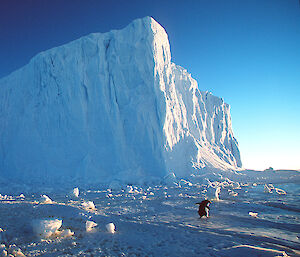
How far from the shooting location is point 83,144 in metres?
20.6

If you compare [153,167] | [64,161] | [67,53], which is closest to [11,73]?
[67,53]

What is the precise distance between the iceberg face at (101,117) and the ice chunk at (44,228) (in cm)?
1317

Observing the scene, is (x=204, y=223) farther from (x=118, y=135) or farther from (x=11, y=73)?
(x=11, y=73)

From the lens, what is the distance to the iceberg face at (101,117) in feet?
64.6

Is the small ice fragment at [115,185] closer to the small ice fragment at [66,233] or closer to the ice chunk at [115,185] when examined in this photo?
the ice chunk at [115,185]

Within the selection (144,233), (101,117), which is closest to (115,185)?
(101,117)

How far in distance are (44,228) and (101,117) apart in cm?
1679

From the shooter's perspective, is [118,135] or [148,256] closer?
[148,256]

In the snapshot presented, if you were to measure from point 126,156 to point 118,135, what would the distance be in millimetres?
2190

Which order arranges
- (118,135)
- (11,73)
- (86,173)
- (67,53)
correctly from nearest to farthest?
1. (86,173)
2. (118,135)
3. (67,53)
4. (11,73)

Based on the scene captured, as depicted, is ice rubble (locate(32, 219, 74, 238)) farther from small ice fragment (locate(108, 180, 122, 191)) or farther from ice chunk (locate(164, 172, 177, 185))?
ice chunk (locate(164, 172, 177, 185))

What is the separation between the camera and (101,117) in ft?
68.9

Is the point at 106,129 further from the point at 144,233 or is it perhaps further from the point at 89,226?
the point at 144,233

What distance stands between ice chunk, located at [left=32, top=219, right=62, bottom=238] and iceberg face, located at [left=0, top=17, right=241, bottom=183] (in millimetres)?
13171
